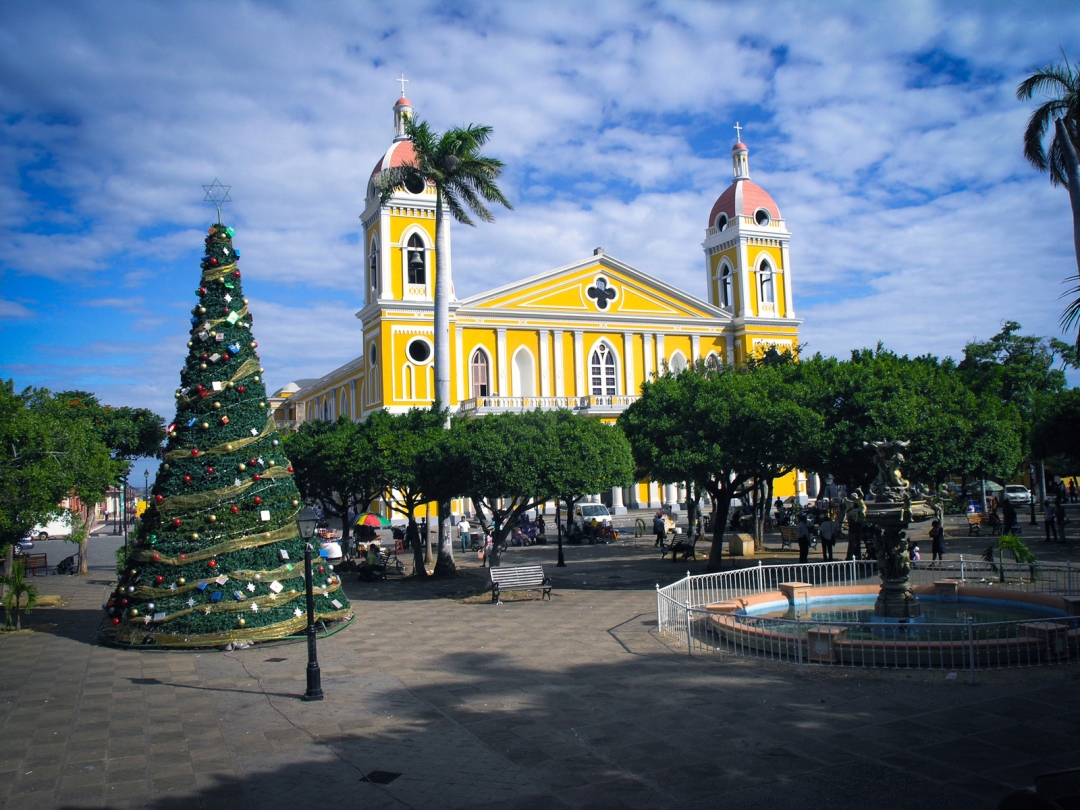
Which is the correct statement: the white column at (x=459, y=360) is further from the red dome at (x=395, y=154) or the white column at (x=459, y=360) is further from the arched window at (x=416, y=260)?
the red dome at (x=395, y=154)

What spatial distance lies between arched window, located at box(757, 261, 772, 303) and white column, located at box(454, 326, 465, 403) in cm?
1966

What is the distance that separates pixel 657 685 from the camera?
9289 millimetres

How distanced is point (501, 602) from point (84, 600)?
10.2m

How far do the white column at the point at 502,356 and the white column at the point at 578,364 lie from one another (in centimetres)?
405

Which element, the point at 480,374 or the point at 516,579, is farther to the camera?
the point at 480,374

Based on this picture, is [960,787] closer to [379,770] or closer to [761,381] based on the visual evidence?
[379,770]

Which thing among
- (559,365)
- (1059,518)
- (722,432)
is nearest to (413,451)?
(722,432)

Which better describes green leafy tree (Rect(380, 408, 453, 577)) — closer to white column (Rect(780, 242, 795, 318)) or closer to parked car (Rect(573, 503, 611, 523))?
parked car (Rect(573, 503, 611, 523))

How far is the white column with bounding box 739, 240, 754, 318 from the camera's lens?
48.8m

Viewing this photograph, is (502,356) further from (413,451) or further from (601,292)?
(413,451)

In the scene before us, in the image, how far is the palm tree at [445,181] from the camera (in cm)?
2212

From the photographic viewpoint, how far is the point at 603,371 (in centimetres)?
4634

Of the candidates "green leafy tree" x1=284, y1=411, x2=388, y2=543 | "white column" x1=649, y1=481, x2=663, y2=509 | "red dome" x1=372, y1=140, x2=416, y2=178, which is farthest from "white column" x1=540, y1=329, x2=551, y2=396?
"green leafy tree" x1=284, y1=411, x2=388, y2=543

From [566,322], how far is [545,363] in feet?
8.89
